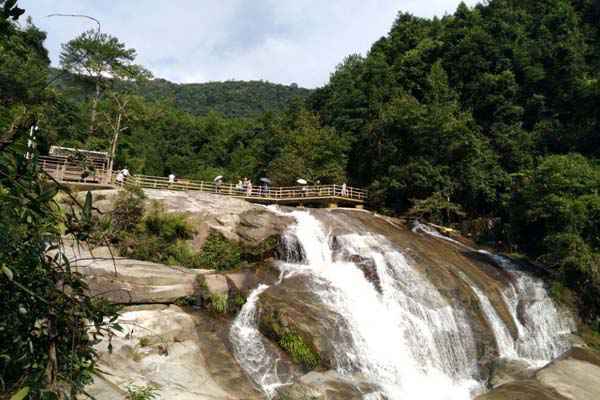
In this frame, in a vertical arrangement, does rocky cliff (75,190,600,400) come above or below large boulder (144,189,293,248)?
below

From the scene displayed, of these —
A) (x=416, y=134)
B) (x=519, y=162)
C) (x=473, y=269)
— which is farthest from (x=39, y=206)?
(x=519, y=162)

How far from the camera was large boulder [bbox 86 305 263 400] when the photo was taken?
9.65 meters

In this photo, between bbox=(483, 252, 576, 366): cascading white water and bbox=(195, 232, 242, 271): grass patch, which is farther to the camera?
bbox=(195, 232, 242, 271): grass patch

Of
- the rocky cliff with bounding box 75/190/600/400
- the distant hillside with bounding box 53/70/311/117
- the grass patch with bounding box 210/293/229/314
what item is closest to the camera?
the rocky cliff with bounding box 75/190/600/400

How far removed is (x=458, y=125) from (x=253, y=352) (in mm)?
21491

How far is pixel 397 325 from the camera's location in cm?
1374

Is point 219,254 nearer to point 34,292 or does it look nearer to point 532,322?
point 532,322

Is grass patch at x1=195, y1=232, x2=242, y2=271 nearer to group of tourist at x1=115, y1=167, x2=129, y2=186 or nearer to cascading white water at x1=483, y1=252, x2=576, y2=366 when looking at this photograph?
group of tourist at x1=115, y1=167, x2=129, y2=186

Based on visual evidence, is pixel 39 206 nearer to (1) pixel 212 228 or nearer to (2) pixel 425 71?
(1) pixel 212 228

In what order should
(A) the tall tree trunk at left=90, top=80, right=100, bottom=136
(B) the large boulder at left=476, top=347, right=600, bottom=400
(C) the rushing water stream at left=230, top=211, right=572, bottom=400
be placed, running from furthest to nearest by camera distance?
(A) the tall tree trunk at left=90, top=80, right=100, bottom=136 → (C) the rushing water stream at left=230, top=211, right=572, bottom=400 → (B) the large boulder at left=476, top=347, right=600, bottom=400

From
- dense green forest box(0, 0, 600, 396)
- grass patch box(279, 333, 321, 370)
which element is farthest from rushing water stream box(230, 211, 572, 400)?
dense green forest box(0, 0, 600, 396)

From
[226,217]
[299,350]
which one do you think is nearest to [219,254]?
[226,217]

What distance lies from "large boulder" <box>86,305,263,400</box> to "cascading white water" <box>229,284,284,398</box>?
0.97 ft

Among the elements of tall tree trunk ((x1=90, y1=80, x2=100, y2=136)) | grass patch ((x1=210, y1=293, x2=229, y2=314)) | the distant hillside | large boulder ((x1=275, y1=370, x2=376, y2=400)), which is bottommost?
large boulder ((x1=275, y1=370, x2=376, y2=400))
